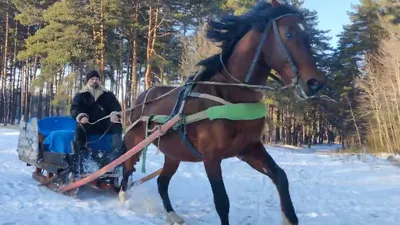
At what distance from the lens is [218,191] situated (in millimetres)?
3914

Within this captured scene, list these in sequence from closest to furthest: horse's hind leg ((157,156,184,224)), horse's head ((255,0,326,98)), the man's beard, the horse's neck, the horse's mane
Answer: horse's head ((255,0,326,98)) → the horse's mane → the horse's neck → horse's hind leg ((157,156,184,224)) → the man's beard

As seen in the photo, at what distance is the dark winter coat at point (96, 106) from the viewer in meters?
6.35

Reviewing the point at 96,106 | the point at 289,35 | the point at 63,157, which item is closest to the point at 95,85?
the point at 96,106

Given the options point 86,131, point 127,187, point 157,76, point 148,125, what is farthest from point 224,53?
point 157,76

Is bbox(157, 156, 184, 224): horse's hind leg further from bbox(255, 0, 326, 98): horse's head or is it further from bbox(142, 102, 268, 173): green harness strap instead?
bbox(255, 0, 326, 98): horse's head

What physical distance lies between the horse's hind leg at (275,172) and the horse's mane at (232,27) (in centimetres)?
90

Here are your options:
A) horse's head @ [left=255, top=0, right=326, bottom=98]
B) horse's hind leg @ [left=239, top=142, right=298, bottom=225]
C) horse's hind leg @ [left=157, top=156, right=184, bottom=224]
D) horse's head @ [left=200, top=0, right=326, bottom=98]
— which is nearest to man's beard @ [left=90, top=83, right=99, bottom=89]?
horse's hind leg @ [left=157, top=156, right=184, bottom=224]

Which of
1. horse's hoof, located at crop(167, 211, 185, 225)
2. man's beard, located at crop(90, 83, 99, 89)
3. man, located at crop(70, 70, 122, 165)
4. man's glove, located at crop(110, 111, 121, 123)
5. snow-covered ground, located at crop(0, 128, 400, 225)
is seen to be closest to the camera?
horse's hoof, located at crop(167, 211, 185, 225)

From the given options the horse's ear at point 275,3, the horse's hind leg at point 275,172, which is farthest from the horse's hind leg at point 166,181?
the horse's ear at point 275,3

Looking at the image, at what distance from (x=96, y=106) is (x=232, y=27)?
3212 mm

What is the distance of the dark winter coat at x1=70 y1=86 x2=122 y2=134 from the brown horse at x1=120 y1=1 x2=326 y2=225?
7.64 feet

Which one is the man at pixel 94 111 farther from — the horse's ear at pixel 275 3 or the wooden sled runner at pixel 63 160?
the horse's ear at pixel 275 3

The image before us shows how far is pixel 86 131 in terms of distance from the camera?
642cm

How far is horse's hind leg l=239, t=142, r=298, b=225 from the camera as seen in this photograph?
12.9 ft
